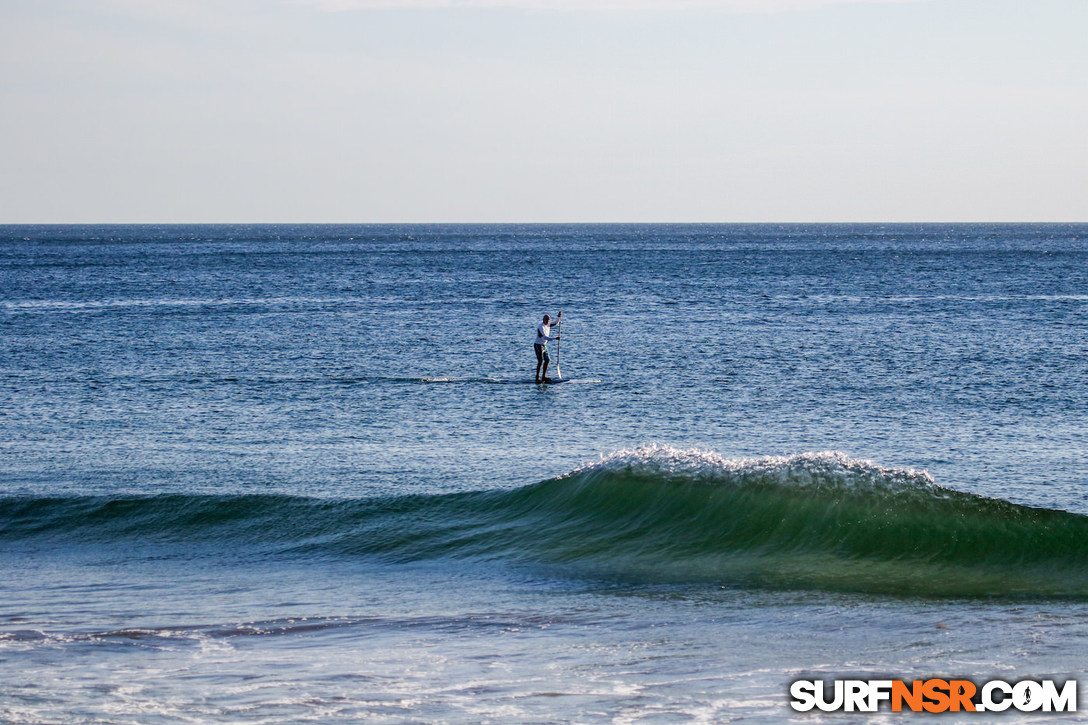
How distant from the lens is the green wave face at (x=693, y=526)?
39.1ft

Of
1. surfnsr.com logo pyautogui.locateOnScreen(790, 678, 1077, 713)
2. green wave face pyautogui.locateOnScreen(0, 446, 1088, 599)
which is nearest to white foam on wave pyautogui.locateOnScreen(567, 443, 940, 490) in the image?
green wave face pyautogui.locateOnScreen(0, 446, 1088, 599)

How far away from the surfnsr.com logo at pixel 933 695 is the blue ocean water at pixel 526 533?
0.80 feet

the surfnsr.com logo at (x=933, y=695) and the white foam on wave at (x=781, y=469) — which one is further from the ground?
the white foam on wave at (x=781, y=469)

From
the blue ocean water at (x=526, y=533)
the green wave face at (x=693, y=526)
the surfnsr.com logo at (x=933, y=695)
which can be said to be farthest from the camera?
the green wave face at (x=693, y=526)

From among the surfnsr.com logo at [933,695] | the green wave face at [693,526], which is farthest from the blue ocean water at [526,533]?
the surfnsr.com logo at [933,695]

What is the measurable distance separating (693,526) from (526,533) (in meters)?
1.99

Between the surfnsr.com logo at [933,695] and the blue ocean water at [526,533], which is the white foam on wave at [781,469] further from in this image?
the surfnsr.com logo at [933,695]

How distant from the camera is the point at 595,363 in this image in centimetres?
3353

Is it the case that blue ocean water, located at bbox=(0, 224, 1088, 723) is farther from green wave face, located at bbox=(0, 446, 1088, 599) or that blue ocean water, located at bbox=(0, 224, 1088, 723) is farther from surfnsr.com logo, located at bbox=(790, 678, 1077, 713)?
surfnsr.com logo, located at bbox=(790, 678, 1077, 713)

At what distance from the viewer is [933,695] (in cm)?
→ 773

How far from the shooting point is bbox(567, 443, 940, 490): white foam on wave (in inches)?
542

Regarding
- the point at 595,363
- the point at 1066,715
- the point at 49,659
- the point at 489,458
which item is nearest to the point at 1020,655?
the point at 1066,715

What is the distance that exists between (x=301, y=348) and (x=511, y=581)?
26.4 metres

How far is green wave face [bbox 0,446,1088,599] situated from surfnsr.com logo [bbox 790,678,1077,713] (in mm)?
3095
